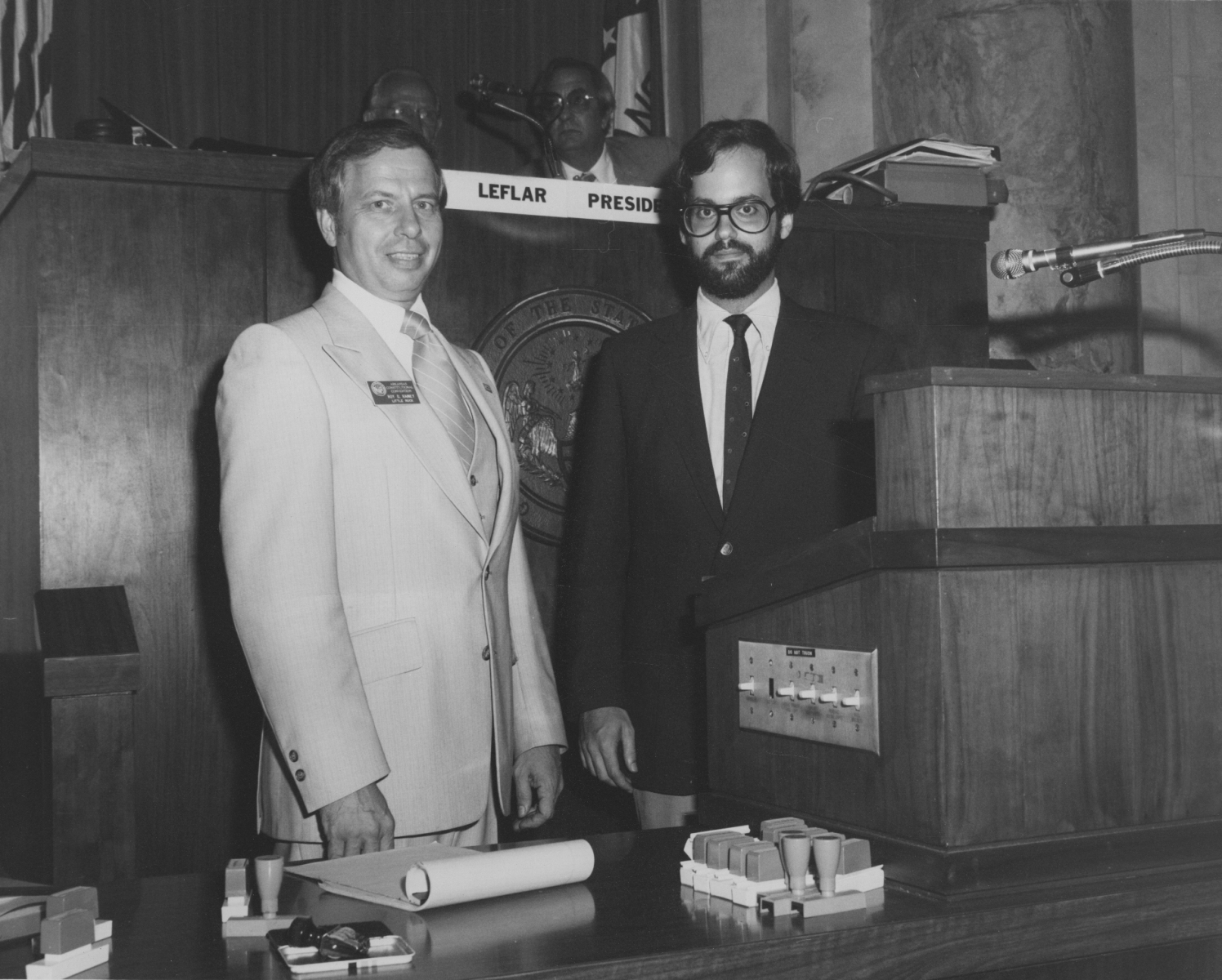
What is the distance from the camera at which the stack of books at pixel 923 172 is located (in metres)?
3.77

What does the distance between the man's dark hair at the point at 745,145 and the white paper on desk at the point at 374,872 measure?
1575 millimetres

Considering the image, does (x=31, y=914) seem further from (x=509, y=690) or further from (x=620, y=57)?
(x=620, y=57)

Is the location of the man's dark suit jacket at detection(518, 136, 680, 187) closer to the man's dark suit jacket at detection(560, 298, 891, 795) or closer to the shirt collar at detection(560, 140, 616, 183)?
the shirt collar at detection(560, 140, 616, 183)

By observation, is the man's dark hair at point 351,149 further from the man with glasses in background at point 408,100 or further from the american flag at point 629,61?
the american flag at point 629,61

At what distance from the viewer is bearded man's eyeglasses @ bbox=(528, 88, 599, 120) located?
4633mm

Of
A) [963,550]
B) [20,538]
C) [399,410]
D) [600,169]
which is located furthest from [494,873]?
[600,169]

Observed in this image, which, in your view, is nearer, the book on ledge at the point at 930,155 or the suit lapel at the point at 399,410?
the suit lapel at the point at 399,410

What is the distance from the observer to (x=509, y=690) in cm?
237

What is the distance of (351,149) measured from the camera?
237 centimetres

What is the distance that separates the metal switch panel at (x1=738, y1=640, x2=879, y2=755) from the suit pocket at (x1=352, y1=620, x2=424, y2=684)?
688 mm

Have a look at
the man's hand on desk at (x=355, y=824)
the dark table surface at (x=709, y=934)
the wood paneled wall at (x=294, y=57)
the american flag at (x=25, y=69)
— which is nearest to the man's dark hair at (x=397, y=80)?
the wood paneled wall at (x=294, y=57)

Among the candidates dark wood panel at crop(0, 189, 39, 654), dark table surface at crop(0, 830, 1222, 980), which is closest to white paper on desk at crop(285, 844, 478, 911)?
dark table surface at crop(0, 830, 1222, 980)

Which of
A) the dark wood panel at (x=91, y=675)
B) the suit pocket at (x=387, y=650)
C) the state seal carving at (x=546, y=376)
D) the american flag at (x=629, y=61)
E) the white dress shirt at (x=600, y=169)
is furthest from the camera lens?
the american flag at (x=629, y=61)

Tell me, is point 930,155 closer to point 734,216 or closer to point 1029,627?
point 734,216
